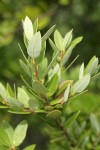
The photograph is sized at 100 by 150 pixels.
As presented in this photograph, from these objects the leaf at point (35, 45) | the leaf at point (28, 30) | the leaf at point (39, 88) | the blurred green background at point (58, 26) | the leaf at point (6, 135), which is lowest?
the leaf at point (6, 135)

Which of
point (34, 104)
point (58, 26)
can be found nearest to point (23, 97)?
point (34, 104)

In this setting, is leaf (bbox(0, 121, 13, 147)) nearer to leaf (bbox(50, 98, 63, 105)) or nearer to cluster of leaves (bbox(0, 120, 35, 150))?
cluster of leaves (bbox(0, 120, 35, 150))

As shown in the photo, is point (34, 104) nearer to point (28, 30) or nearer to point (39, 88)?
point (39, 88)

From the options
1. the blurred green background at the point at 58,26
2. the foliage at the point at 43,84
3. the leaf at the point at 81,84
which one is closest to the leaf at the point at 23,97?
the foliage at the point at 43,84

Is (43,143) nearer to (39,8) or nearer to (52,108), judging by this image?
(39,8)

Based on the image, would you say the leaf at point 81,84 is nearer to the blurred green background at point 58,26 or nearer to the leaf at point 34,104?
the leaf at point 34,104

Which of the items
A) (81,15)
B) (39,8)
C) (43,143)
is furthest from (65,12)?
(43,143)
